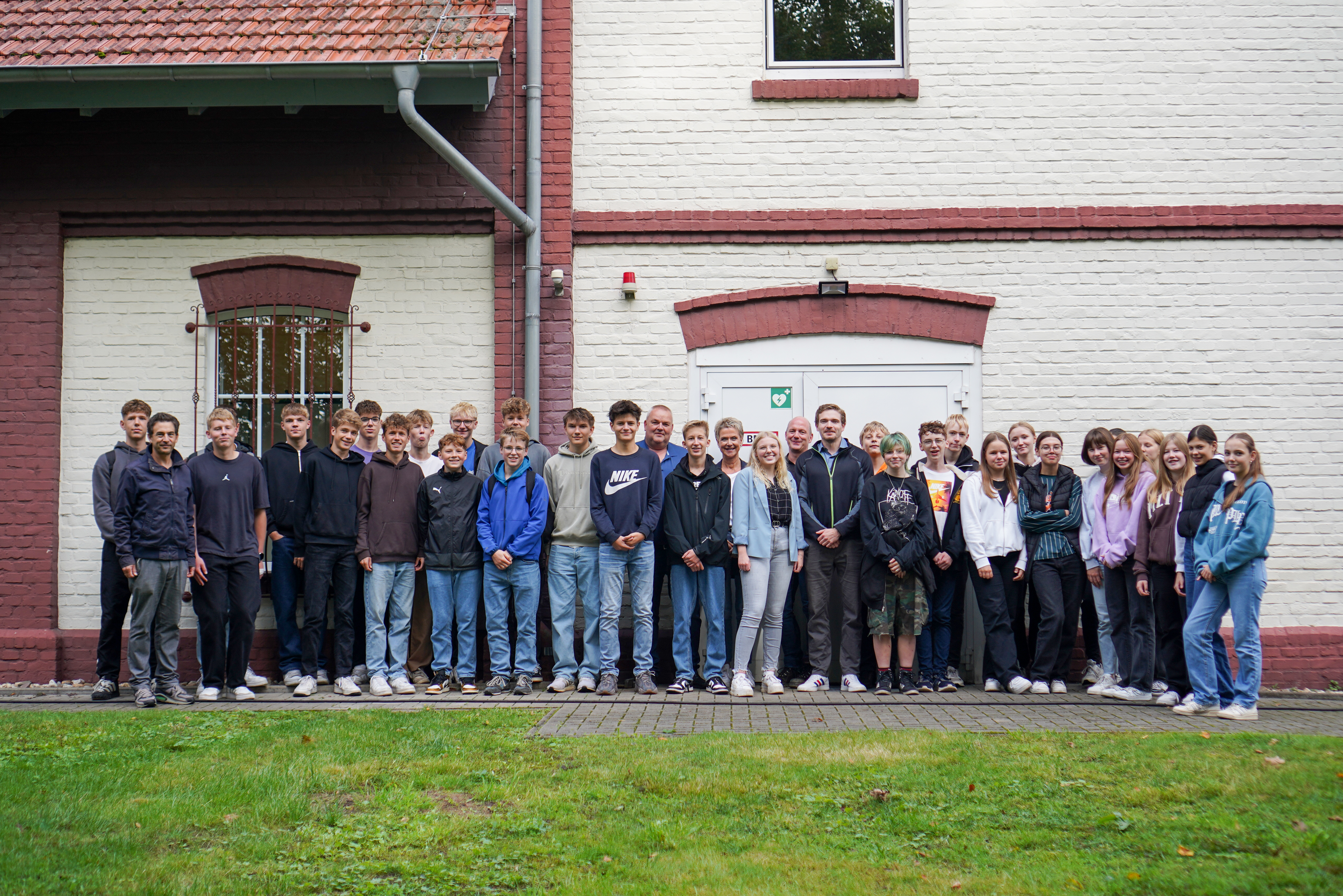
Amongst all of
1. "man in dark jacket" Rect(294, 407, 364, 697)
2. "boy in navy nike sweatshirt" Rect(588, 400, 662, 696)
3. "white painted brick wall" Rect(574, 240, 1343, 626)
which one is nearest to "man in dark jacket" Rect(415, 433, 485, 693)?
"man in dark jacket" Rect(294, 407, 364, 697)

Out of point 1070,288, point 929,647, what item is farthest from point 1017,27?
point 929,647

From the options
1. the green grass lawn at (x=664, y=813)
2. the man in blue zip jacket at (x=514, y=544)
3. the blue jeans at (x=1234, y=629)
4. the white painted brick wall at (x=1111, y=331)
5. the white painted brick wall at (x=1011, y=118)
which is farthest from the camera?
the white painted brick wall at (x=1011, y=118)

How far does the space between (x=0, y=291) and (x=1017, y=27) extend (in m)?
8.55

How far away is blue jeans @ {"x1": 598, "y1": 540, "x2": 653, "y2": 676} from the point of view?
812cm

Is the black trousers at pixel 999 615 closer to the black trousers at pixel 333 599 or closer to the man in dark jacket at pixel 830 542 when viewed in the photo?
the man in dark jacket at pixel 830 542

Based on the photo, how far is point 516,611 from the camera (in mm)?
8242

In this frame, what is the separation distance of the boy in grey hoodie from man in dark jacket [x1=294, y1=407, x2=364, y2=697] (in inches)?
57.1

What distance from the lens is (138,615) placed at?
7.76m

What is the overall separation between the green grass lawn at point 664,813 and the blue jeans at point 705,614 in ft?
5.95

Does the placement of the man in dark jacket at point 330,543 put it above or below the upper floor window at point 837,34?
below

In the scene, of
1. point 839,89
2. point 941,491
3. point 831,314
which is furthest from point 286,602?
point 839,89

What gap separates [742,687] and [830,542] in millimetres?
1199

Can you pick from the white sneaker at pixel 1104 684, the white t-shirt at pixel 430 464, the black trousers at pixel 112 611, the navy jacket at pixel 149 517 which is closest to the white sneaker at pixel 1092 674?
the white sneaker at pixel 1104 684

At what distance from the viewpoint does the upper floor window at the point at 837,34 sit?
31.2 feet
